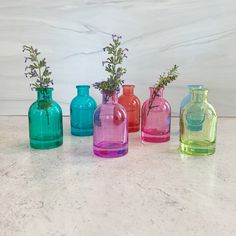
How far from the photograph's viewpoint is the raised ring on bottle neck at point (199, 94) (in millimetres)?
737

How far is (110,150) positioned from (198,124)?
0.82 ft

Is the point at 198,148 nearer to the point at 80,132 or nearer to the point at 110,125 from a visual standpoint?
the point at 110,125

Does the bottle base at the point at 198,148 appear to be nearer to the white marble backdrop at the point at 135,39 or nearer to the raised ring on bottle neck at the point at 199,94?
the raised ring on bottle neck at the point at 199,94

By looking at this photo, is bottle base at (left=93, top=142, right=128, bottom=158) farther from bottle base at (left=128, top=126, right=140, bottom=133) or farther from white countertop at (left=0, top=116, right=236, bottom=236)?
bottle base at (left=128, top=126, right=140, bottom=133)

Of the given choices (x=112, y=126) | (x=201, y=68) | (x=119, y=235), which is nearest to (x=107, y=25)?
(x=201, y=68)

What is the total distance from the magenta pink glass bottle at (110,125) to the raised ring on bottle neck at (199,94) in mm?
182

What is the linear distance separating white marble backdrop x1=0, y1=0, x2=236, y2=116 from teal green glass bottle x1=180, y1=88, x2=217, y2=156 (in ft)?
1.13

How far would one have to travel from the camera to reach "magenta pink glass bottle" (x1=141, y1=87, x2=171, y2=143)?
831 millimetres

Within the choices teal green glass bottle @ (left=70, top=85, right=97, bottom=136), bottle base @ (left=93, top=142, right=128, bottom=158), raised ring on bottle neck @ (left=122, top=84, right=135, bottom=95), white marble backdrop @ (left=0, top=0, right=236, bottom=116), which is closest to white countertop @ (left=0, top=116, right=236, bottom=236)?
bottle base @ (left=93, top=142, right=128, bottom=158)

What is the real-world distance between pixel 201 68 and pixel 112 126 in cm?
50

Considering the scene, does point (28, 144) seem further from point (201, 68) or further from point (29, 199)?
point (201, 68)

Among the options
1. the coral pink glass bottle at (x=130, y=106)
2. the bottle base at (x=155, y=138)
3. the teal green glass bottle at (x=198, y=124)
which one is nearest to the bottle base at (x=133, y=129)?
the coral pink glass bottle at (x=130, y=106)

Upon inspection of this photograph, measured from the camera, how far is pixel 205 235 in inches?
15.6

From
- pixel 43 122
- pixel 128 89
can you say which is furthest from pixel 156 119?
pixel 43 122
